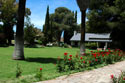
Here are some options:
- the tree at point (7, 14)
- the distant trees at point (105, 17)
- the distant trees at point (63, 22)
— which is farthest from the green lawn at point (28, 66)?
the distant trees at point (63, 22)

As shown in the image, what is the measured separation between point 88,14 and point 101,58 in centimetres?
1339

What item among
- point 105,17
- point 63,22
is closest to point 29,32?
point 105,17

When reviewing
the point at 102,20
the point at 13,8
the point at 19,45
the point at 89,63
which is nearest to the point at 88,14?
the point at 102,20

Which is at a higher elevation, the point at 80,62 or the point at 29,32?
the point at 29,32

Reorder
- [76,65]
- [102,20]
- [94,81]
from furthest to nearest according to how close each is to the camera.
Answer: [102,20] → [76,65] → [94,81]

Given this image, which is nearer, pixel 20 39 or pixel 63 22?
pixel 20 39

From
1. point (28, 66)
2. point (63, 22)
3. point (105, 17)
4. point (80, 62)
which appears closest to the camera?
point (80, 62)

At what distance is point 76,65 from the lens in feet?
23.3

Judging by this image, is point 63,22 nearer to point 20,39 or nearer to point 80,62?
point 20,39

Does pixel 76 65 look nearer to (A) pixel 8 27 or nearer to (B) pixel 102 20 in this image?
(B) pixel 102 20

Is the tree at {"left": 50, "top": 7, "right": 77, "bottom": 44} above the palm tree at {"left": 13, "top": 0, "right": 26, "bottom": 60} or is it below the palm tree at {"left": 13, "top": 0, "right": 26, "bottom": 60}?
above

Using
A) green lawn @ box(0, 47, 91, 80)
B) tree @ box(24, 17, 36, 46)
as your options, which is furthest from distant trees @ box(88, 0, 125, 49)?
tree @ box(24, 17, 36, 46)

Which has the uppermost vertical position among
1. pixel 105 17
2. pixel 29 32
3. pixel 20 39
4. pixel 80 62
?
pixel 105 17

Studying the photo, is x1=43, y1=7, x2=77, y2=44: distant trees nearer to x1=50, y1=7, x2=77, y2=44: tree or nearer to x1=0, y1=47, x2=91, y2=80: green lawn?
x1=50, y1=7, x2=77, y2=44: tree
